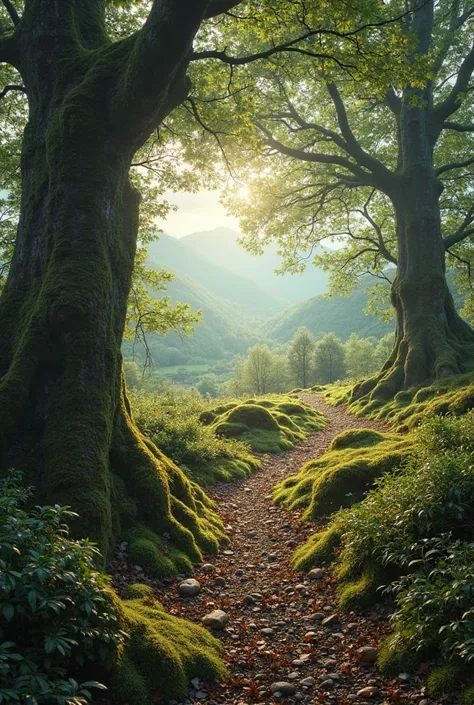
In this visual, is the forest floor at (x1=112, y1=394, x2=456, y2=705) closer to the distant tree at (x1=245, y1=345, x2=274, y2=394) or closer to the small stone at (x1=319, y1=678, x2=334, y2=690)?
the small stone at (x1=319, y1=678, x2=334, y2=690)

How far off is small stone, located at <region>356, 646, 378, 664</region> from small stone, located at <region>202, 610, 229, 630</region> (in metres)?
1.92

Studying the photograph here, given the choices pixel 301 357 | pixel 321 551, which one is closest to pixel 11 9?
pixel 321 551

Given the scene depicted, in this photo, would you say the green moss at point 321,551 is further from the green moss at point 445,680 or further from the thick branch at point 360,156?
the thick branch at point 360,156

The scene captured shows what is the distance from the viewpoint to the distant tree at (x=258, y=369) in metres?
87.0

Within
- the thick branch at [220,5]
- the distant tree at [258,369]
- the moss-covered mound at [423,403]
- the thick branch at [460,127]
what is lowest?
the distant tree at [258,369]

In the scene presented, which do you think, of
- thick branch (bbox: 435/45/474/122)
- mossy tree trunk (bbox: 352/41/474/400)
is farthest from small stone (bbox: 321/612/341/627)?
thick branch (bbox: 435/45/474/122)

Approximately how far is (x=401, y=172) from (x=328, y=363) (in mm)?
72817

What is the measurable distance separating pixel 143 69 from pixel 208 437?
11258 mm

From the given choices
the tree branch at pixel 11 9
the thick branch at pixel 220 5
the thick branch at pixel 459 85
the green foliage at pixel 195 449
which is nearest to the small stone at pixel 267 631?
the green foliage at pixel 195 449

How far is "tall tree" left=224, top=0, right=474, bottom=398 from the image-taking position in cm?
1969

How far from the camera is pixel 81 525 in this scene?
5945 mm

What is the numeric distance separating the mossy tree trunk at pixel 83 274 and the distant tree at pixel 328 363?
8469 centimetres

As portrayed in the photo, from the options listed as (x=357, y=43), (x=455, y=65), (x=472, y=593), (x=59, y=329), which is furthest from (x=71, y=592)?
(x=455, y=65)

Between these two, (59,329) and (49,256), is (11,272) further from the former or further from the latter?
(59,329)
